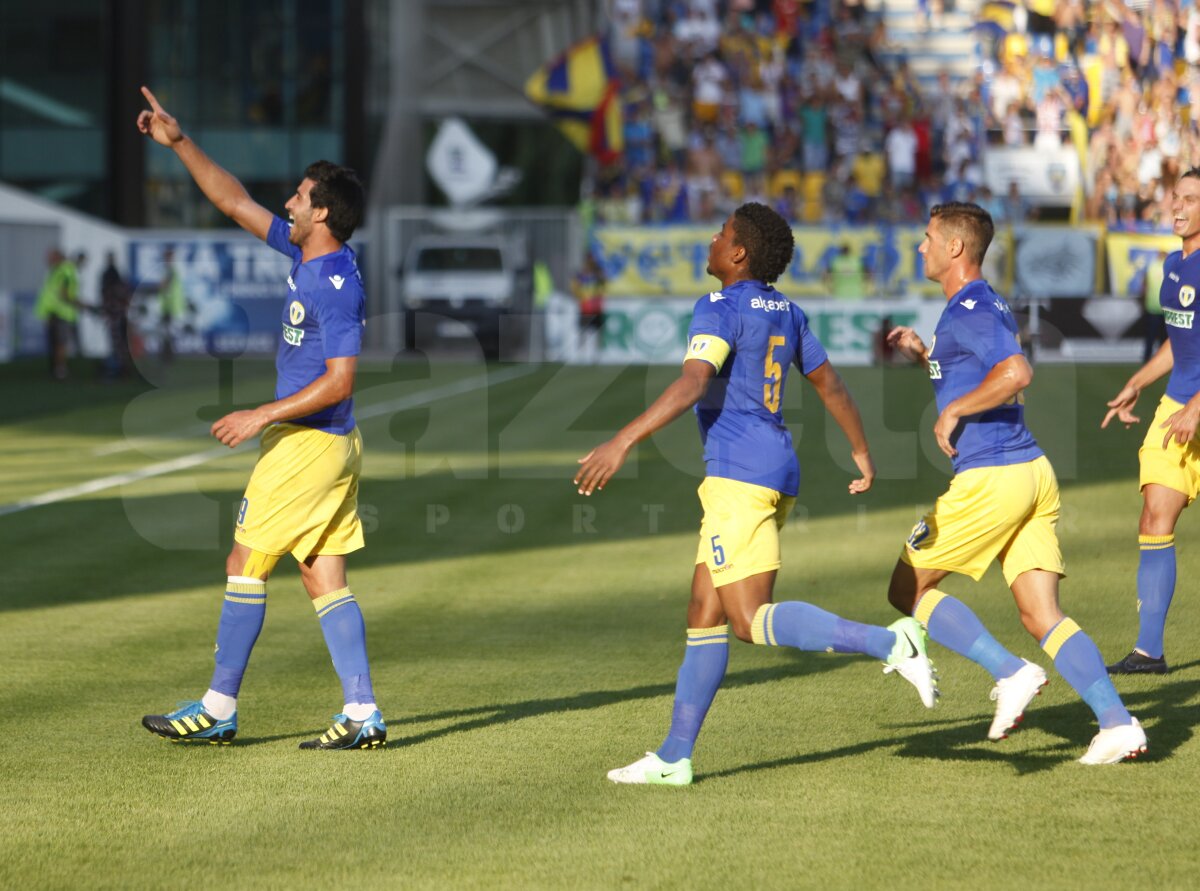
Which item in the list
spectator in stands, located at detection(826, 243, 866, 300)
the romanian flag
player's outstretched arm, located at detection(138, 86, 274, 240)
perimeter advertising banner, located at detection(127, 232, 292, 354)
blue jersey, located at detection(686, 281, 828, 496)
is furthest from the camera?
the romanian flag

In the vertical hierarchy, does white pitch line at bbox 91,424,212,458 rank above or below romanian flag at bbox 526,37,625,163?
below

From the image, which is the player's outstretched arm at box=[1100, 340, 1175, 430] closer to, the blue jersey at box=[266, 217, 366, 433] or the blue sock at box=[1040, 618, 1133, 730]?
the blue sock at box=[1040, 618, 1133, 730]

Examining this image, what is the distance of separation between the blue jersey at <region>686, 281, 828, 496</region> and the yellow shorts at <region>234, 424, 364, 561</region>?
4.69 feet

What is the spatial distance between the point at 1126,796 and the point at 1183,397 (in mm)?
2766

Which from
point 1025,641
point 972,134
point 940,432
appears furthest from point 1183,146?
point 940,432

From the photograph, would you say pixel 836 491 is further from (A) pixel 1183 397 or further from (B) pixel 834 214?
(B) pixel 834 214

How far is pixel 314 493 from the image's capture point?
6.50 metres

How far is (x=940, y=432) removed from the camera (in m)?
6.14

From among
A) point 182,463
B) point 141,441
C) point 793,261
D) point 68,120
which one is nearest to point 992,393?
point 182,463

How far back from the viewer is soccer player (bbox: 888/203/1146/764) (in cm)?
616

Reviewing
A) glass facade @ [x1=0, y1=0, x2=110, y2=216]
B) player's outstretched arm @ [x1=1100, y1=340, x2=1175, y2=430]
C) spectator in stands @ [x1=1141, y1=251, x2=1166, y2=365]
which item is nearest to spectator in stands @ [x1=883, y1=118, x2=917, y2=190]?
spectator in stands @ [x1=1141, y1=251, x2=1166, y2=365]

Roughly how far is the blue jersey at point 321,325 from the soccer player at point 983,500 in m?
2.14

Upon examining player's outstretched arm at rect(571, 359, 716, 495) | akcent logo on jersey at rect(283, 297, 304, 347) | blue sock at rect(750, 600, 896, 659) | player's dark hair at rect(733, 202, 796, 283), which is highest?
player's dark hair at rect(733, 202, 796, 283)

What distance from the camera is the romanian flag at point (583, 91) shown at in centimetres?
3950
